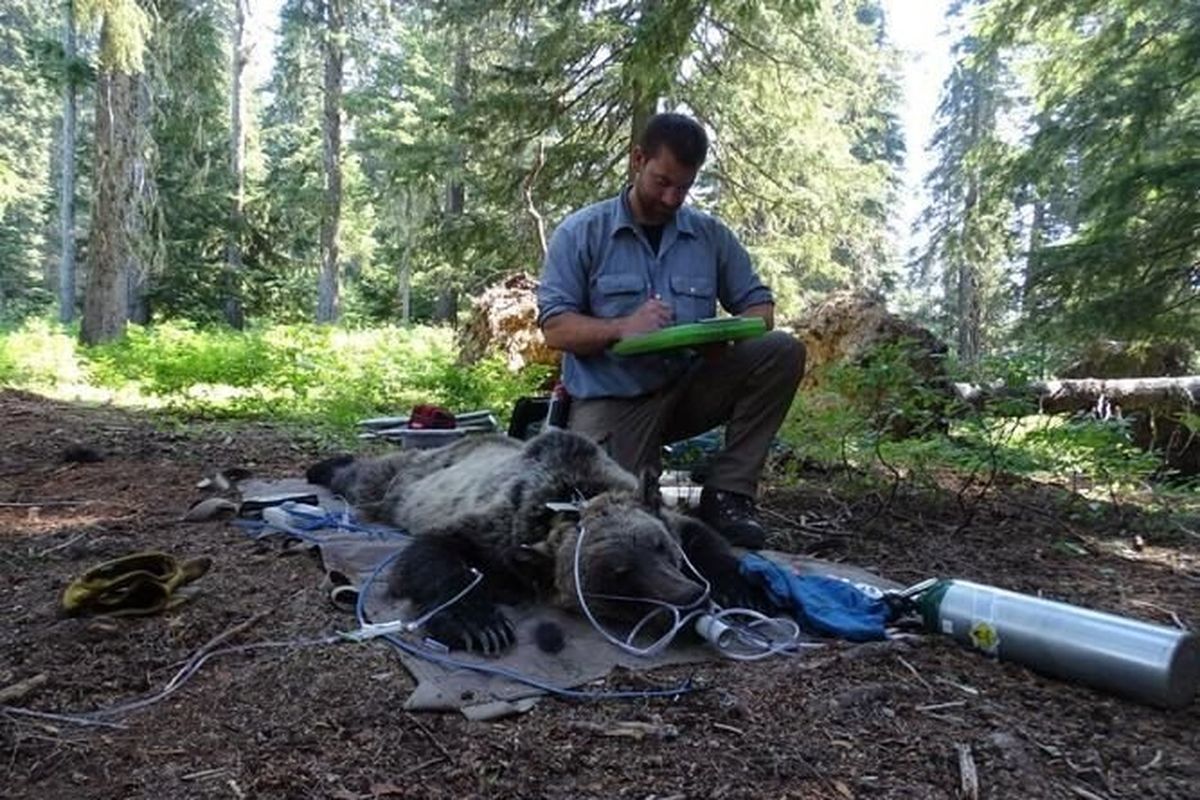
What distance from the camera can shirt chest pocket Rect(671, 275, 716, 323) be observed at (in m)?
4.74

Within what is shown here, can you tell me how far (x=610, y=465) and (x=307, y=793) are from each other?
2054 mm

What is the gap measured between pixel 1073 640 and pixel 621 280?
2754mm

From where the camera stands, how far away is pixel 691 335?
415 cm

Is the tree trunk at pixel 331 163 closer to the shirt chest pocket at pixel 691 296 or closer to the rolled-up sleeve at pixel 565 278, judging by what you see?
the rolled-up sleeve at pixel 565 278

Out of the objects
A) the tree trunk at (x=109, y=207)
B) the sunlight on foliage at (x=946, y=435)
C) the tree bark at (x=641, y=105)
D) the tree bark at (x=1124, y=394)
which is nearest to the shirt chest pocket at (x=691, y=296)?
the sunlight on foliage at (x=946, y=435)

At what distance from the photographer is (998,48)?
26.8 feet

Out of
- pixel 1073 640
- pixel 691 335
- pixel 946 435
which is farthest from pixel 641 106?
pixel 1073 640

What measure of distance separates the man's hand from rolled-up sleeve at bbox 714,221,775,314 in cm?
76

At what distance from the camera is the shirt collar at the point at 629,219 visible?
4.72 metres

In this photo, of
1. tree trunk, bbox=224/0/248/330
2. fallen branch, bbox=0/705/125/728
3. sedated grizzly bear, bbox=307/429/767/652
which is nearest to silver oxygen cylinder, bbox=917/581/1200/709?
sedated grizzly bear, bbox=307/429/767/652

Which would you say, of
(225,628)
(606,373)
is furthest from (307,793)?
(606,373)

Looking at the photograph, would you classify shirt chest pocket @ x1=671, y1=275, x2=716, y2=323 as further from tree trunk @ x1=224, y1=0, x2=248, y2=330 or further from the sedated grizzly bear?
tree trunk @ x1=224, y1=0, x2=248, y2=330

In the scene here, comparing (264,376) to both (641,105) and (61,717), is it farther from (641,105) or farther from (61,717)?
(61,717)

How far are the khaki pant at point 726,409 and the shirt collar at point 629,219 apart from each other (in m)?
0.73
